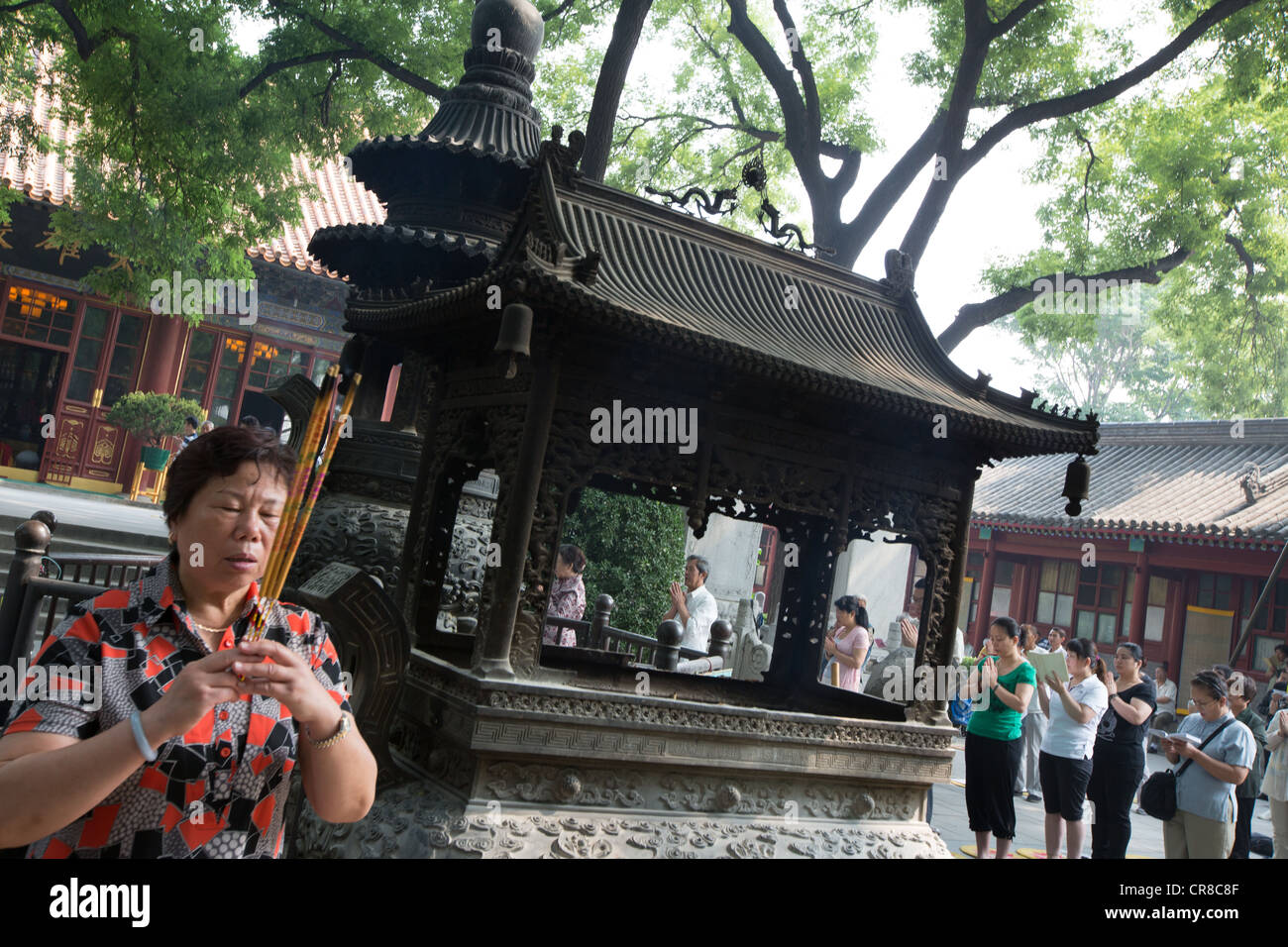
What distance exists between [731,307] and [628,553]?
5697 mm

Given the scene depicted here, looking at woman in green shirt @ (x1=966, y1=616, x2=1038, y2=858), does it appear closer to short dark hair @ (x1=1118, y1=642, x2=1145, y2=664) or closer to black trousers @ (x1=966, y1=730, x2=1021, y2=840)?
black trousers @ (x1=966, y1=730, x2=1021, y2=840)

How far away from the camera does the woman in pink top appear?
815 centimetres

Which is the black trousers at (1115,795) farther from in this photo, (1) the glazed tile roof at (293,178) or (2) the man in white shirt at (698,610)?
(1) the glazed tile roof at (293,178)

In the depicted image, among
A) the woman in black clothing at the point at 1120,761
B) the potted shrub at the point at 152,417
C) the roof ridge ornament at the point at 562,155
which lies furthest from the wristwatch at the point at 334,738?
the potted shrub at the point at 152,417

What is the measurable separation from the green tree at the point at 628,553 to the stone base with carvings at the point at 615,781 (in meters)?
5.36

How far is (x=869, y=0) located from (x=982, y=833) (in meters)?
12.0

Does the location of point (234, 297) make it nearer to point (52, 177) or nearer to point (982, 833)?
point (52, 177)

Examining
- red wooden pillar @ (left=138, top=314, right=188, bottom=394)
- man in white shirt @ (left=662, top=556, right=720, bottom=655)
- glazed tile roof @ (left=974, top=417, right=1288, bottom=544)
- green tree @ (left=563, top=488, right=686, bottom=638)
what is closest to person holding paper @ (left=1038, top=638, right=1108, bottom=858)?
man in white shirt @ (left=662, top=556, right=720, bottom=655)

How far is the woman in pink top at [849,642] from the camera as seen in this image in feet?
26.7

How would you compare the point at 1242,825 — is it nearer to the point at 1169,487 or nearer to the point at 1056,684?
the point at 1056,684

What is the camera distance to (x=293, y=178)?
11.5 m

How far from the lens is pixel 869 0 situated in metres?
14.2

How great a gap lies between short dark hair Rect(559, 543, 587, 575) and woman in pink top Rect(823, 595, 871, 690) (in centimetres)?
224
